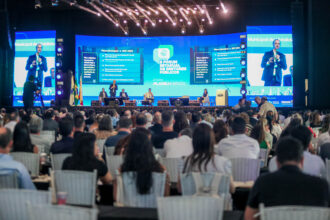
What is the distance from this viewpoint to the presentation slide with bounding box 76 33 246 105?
66.2 ft

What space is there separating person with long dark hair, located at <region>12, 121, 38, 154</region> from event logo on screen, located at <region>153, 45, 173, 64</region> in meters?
16.0

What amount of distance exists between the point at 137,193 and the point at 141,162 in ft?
0.79

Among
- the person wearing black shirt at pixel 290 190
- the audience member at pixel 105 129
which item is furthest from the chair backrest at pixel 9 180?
the audience member at pixel 105 129

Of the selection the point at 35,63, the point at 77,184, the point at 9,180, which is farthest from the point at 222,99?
the point at 9,180

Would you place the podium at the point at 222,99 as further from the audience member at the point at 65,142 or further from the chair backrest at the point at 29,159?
the chair backrest at the point at 29,159

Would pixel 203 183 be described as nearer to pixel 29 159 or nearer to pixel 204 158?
pixel 204 158

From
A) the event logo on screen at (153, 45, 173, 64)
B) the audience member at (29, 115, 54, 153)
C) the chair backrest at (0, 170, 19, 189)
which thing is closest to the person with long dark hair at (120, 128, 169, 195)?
the chair backrest at (0, 170, 19, 189)

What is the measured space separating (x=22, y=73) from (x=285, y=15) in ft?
37.9

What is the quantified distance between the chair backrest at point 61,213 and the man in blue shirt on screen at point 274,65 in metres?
15.9

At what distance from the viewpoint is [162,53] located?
20.7 metres

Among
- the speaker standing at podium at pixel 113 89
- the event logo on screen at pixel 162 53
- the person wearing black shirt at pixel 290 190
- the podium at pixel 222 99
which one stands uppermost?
the event logo on screen at pixel 162 53

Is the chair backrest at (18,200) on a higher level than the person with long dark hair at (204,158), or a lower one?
lower

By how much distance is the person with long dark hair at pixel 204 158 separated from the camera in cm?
373

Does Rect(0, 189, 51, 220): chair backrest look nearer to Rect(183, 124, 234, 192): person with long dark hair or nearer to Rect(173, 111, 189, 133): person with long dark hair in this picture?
Rect(183, 124, 234, 192): person with long dark hair
